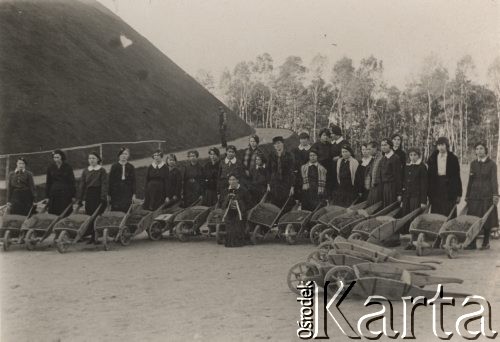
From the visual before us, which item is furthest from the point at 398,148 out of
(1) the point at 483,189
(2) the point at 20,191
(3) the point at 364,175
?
(2) the point at 20,191

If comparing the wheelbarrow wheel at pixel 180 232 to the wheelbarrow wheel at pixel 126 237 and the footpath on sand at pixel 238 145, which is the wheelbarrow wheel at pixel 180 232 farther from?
the footpath on sand at pixel 238 145

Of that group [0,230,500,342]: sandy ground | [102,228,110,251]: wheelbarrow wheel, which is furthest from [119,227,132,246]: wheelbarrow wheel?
[0,230,500,342]: sandy ground

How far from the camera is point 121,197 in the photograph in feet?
24.3

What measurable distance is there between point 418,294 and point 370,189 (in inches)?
115

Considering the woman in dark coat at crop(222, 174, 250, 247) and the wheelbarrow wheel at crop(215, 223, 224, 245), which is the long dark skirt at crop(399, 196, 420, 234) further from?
the wheelbarrow wheel at crop(215, 223, 224, 245)

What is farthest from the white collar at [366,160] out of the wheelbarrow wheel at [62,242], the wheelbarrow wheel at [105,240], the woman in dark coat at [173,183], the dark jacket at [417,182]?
the wheelbarrow wheel at [62,242]

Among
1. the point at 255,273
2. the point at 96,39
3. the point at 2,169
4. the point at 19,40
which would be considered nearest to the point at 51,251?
the point at 2,169

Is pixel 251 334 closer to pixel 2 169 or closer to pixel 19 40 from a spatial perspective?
pixel 2 169

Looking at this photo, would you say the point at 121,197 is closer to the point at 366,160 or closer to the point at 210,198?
the point at 210,198

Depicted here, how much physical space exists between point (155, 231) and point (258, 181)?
1608 mm

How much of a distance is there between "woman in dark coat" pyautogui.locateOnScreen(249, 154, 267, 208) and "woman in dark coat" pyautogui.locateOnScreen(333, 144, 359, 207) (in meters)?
1.00

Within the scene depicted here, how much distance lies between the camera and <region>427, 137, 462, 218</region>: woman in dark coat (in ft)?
21.1

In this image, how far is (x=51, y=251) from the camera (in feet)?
21.5

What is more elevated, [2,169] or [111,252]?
[2,169]
